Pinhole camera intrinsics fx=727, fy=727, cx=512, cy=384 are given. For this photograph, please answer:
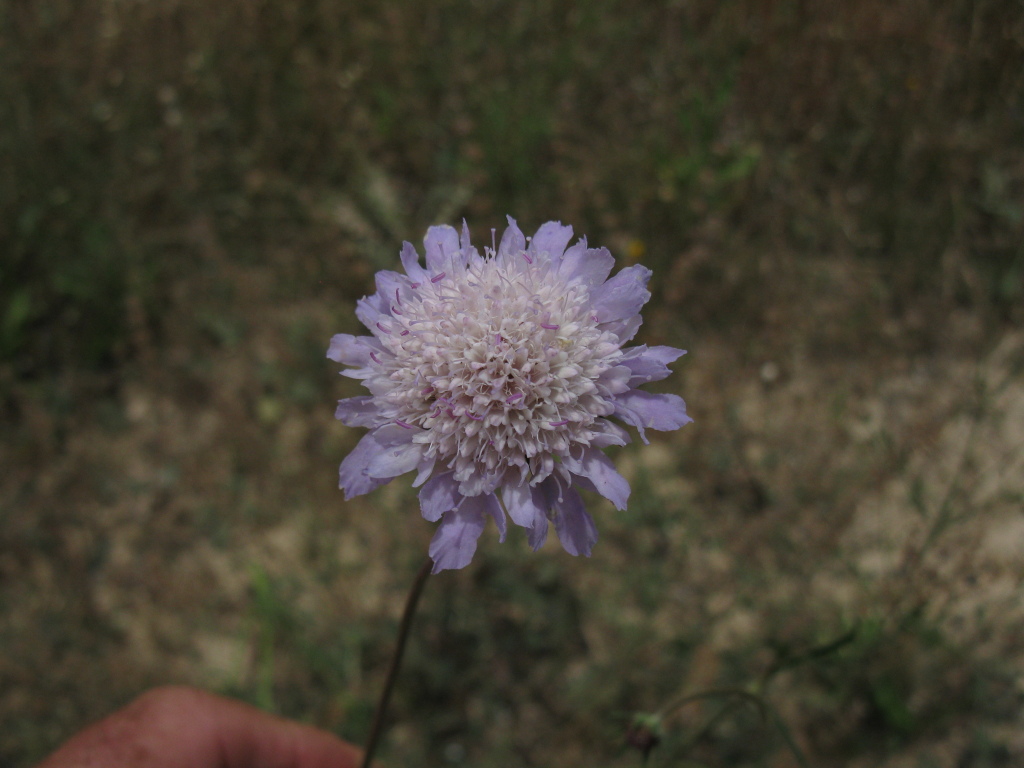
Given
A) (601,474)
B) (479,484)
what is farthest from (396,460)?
(601,474)

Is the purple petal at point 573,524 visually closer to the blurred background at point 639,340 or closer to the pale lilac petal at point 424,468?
the pale lilac petal at point 424,468

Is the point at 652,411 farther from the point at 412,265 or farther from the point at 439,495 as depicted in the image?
the point at 412,265

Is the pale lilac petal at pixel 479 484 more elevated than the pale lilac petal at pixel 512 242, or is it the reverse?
the pale lilac petal at pixel 512 242

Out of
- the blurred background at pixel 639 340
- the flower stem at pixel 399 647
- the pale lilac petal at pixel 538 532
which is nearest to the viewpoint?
the pale lilac petal at pixel 538 532

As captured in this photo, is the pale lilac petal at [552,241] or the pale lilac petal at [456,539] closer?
the pale lilac petal at [456,539]

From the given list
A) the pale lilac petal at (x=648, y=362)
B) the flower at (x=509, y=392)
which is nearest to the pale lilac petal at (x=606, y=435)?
the flower at (x=509, y=392)

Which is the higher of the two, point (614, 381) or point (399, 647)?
point (614, 381)

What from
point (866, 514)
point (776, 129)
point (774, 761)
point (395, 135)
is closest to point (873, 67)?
point (776, 129)
